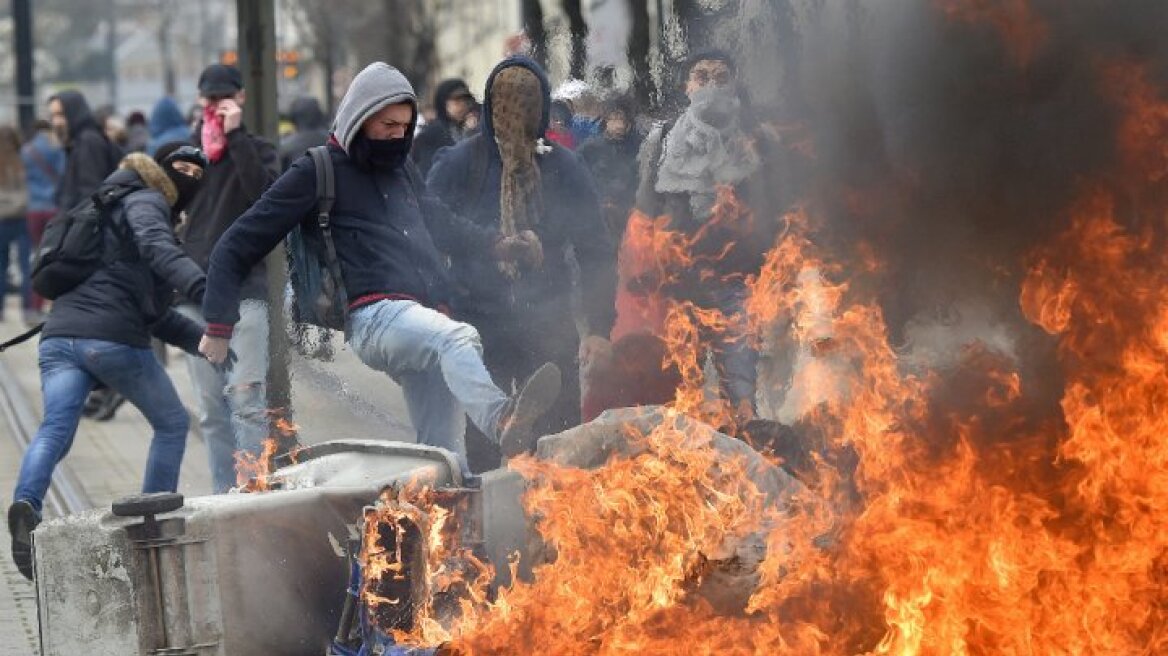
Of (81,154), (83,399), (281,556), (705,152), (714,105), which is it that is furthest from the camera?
(81,154)

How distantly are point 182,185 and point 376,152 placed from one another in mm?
2047

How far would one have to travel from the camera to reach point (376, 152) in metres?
6.89

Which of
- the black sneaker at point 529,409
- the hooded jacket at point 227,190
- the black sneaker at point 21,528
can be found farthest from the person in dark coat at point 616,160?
the black sneaker at point 21,528

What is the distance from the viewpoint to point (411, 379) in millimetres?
7125

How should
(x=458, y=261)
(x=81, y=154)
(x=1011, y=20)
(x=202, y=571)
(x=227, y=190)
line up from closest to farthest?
(x=202, y=571), (x=1011, y=20), (x=458, y=261), (x=227, y=190), (x=81, y=154)

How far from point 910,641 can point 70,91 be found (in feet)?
35.9


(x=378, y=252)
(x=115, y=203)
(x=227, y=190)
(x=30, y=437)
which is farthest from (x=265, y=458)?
Answer: (x=30, y=437)

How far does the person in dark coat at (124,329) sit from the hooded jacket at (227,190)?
57cm

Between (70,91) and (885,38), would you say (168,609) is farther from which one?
(70,91)

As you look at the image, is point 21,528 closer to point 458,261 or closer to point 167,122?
point 458,261

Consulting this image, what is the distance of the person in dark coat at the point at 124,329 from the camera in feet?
27.8

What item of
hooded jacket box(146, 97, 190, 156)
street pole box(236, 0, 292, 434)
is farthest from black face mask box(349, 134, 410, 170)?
hooded jacket box(146, 97, 190, 156)

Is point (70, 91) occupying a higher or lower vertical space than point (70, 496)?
higher

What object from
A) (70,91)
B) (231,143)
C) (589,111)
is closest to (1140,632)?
(589,111)
